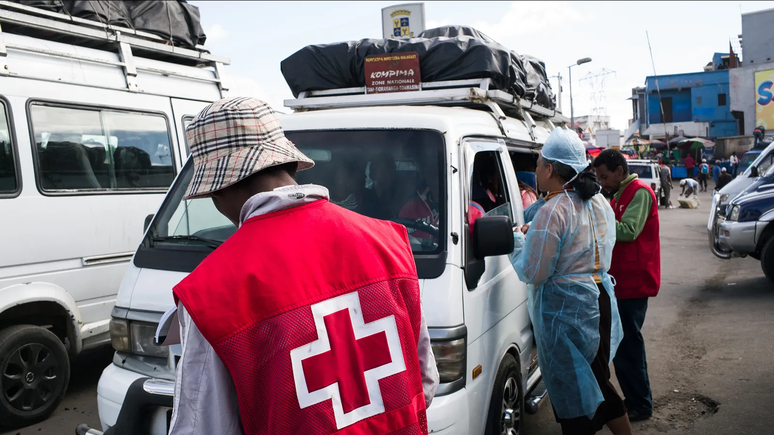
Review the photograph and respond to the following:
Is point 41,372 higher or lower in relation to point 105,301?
lower

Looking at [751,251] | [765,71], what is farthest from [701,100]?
[751,251]

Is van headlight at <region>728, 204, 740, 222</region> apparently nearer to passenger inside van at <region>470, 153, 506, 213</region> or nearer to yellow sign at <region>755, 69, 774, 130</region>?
passenger inside van at <region>470, 153, 506, 213</region>

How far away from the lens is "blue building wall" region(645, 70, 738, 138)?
5400 cm

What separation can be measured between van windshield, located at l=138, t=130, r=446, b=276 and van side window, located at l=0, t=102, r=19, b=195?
1.98 meters

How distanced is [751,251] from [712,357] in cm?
392

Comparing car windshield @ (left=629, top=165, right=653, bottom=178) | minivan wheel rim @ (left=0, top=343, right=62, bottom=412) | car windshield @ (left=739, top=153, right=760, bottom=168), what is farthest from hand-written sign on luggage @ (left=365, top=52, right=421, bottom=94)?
car windshield @ (left=739, top=153, right=760, bottom=168)

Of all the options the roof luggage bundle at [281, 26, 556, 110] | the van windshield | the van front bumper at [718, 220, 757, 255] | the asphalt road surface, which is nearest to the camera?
the van windshield

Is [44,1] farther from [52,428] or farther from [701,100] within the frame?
[701,100]

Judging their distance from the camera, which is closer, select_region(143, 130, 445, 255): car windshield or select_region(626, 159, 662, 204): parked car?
select_region(143, 130, 445, 255): car windshield

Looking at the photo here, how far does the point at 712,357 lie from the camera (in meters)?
6.20

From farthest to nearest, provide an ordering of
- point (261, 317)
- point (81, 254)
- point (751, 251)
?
point (751, 251) < point (81, 254) < point (261, 317)

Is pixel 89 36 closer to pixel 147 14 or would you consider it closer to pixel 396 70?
pixel 147 14

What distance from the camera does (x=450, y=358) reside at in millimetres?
→ 2877

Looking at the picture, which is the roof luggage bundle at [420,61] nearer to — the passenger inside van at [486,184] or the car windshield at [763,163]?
the passenger inside van at [486,184]
